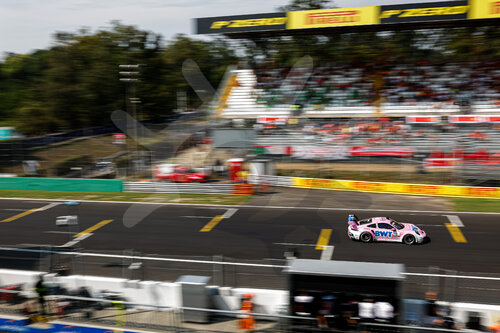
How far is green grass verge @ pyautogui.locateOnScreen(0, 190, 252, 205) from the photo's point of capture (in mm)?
21297

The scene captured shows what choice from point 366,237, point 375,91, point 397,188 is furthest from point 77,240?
point 375,91

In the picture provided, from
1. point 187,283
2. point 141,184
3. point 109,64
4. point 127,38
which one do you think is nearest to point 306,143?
point 141,184

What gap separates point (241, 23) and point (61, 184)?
15569mm

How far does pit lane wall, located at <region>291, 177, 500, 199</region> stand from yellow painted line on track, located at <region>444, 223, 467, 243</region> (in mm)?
5042

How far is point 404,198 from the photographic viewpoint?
20562 millimetres

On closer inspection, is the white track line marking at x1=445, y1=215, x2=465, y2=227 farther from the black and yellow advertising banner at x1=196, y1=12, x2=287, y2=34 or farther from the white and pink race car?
the black and yellow advertising banner at x1=196, y1=12, x2=287, y2=34

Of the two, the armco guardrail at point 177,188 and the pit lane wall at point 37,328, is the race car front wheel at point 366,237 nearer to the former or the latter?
the pit lane wall at point 37,328

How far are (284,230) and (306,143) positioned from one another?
10.8 metres

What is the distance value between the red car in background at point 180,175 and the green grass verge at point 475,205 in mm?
12790

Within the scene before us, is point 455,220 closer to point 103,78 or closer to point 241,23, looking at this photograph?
point 241,23

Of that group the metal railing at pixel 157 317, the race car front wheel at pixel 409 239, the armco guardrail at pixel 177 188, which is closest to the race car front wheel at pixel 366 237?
the race car front wheel at pixel 409 239

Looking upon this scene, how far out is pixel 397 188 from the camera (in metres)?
21.4

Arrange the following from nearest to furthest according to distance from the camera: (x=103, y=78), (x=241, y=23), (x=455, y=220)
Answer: (x=455, y=220) → (x=241, y=23) → (x=103, y=78)

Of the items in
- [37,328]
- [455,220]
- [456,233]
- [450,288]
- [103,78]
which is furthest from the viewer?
[103,78]
